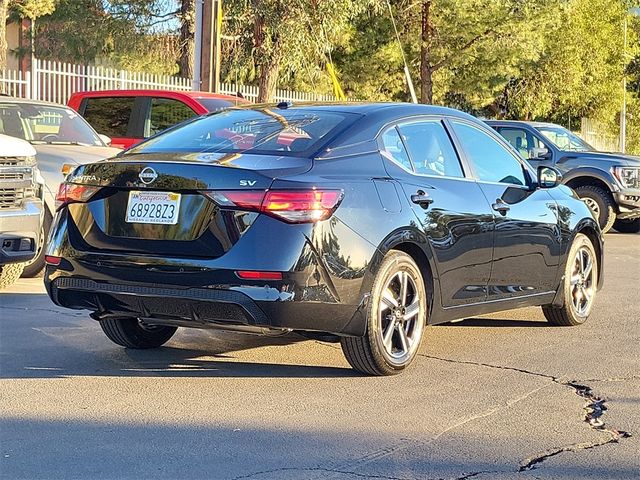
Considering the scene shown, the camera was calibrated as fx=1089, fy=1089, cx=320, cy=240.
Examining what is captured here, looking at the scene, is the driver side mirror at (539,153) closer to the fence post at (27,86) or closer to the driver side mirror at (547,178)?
the fence post at (27,86)

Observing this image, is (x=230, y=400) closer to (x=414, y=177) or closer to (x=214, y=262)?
(x=214, y=262)

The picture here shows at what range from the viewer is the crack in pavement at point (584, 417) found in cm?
473

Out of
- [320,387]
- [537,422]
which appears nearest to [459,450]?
[537,422]

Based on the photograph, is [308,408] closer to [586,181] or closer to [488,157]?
[488,157]

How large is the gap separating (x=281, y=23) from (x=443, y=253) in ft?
61.5

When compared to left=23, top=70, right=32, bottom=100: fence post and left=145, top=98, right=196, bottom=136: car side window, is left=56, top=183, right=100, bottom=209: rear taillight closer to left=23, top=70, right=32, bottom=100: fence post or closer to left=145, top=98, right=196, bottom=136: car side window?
left=145, top=98, right=196, bottom=136: car side window

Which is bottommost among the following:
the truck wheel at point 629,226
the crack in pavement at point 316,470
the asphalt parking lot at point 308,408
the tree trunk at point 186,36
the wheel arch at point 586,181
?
the truck wheel at point 629,226

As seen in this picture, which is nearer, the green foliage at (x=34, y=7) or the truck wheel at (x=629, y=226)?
the truck wheel at (x=629, y=226)

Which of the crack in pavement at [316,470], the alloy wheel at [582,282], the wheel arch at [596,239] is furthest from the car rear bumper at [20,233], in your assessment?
the crack in pavement at [316,470]

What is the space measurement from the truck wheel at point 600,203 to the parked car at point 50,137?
8.38 m

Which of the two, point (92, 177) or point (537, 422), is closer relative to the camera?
point (537, 422)

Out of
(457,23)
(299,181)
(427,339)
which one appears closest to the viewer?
(299,181)

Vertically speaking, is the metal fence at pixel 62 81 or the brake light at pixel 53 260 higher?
the metal fence at pixel 62 81

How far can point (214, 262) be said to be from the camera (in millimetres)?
5656
